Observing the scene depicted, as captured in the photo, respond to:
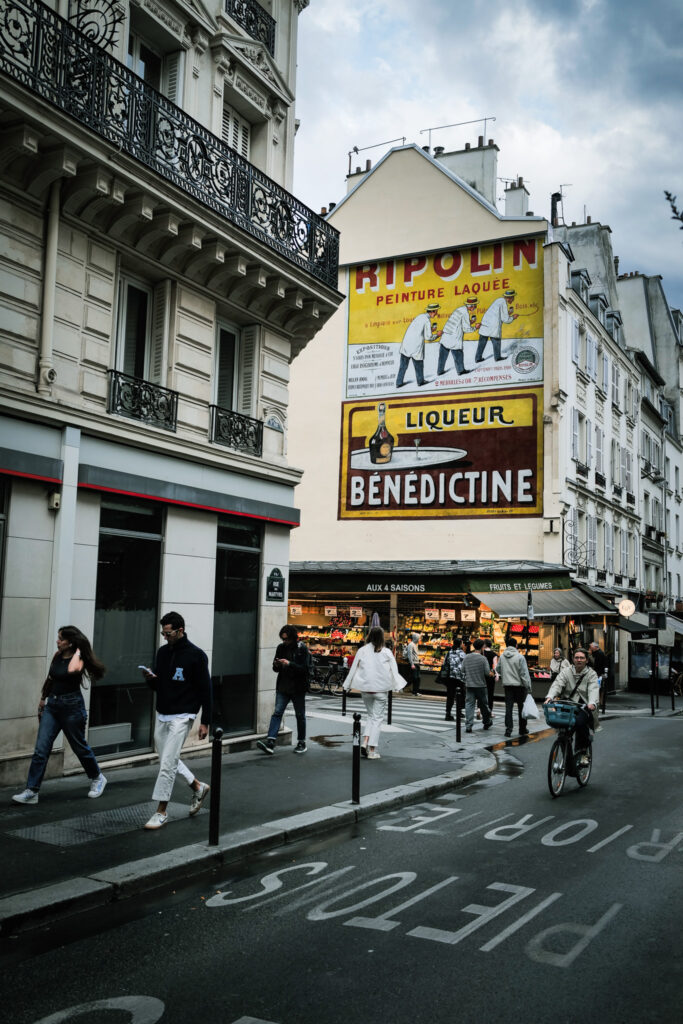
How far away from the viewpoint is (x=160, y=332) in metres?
11.4

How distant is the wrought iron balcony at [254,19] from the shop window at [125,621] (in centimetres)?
763

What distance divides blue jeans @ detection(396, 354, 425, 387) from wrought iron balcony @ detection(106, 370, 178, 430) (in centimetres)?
1724

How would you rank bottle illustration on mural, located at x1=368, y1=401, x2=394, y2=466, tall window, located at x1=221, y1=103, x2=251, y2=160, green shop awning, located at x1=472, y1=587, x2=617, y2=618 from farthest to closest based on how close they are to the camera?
bottle illustration on mural, located at x1=368, y1=401, x2=394, y2=466
green shop awning, located at x1=472, y1=587, x2=617, y2=618
tall window, located at x1=221, y1=103, x2=251, y2=160

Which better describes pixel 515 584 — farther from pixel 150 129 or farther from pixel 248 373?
pixel 150 129

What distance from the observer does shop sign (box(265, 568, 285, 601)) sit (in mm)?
13062

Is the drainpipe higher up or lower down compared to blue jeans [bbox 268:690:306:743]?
higher up

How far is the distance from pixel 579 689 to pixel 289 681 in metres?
3.99

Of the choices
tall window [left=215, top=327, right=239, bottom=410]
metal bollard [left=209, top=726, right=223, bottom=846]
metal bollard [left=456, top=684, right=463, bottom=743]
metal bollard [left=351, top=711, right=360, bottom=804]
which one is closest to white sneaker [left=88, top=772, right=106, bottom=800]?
metal bollard [left=209, top=726, right=223, bottom=846]

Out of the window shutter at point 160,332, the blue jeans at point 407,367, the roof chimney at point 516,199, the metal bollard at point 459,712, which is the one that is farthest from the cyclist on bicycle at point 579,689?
the roof chimney at point 516,199

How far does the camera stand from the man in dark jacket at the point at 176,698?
7.65m

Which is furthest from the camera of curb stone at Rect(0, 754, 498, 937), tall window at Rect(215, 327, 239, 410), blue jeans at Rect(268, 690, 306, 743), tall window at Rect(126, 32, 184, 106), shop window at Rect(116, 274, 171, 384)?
tall window at Rect(215, 327, 239, 410)

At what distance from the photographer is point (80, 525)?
993cm

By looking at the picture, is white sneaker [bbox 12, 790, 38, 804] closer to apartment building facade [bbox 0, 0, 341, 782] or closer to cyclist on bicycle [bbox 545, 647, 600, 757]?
apartment building facade [bbox 0, 0, 341, 782]

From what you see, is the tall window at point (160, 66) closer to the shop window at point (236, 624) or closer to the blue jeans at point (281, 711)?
the shop window at point (236, 624)
